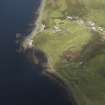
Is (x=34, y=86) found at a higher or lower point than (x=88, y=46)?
lower

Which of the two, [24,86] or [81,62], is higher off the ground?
[81,62]

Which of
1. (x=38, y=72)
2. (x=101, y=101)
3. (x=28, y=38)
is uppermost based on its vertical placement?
(x=28, y=38)

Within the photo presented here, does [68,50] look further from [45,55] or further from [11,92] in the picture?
[11,92]

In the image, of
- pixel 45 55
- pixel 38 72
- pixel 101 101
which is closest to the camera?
pixel 101 101

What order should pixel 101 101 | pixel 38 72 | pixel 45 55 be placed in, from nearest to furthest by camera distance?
1. pixel 101 101
2. pixel 38 72
3. pixel 45 55

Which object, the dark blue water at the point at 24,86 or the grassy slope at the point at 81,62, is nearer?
the dark blue water at the point at 24,86

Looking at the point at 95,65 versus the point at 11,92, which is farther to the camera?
the point at 95,65

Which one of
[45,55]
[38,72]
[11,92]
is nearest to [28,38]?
[45,55]

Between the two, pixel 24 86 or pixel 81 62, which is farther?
pixel 81 62

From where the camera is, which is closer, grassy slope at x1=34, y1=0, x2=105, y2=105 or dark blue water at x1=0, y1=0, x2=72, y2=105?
dark blue water at x1=0, y1=0, x2=72, y2=105
